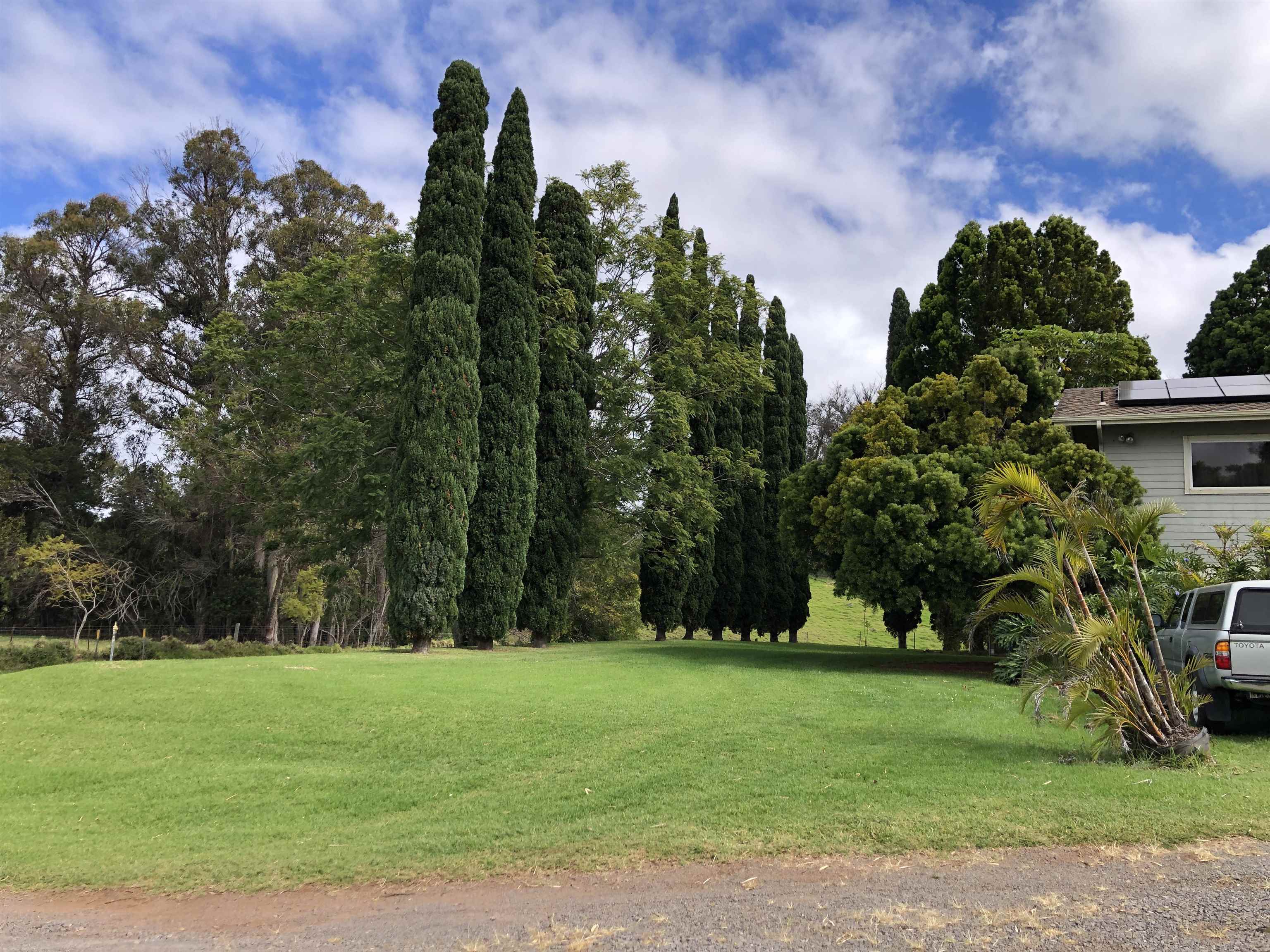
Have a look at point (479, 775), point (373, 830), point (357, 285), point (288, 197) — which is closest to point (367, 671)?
point (479, 775)

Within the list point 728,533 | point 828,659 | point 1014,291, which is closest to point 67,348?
point 728,533

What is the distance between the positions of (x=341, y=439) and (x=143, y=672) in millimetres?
9855

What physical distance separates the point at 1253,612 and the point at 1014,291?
23615 mm

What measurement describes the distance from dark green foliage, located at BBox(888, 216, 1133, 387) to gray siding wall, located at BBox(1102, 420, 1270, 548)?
13305mm

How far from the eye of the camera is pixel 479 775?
834cm

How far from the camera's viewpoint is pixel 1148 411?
16.8 meters

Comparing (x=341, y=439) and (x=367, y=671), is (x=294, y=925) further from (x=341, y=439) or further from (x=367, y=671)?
(x=341, y=439)

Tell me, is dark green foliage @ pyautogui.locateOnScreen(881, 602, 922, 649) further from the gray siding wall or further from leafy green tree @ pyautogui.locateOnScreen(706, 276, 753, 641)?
the gray siding wall

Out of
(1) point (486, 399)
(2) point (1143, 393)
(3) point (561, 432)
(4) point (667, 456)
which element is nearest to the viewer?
(2) point (1143, 393)

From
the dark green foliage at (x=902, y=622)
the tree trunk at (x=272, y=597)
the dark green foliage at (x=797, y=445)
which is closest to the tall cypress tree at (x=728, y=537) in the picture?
the dark green foliage at (x=797, y=445)

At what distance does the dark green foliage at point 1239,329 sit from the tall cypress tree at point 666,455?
66.0 ft

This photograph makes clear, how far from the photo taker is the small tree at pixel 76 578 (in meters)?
28.4

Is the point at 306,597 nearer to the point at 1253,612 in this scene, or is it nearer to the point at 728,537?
the point at 728,537

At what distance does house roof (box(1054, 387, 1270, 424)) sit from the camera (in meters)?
15.9
